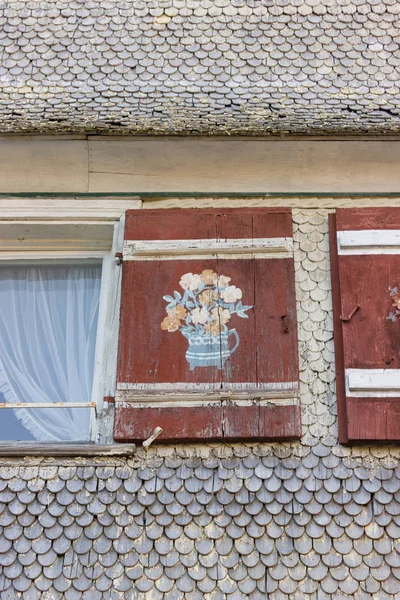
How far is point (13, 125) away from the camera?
6.70m

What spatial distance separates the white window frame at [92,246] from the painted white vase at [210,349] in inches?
17.9

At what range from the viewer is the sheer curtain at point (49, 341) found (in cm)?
629

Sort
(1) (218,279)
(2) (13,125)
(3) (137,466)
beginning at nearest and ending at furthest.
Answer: (3) (137,466), (1) (218,279), (2) (13,125)

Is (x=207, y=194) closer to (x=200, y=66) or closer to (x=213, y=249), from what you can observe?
(x=213, y=249)

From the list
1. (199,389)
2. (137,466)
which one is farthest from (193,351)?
(137,466)

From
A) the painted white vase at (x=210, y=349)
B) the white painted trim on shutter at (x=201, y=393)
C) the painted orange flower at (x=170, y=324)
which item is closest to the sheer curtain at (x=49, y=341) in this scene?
the white painted trim on shutter at (x=201, y=393)

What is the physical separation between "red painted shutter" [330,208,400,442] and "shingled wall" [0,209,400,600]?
15 cm

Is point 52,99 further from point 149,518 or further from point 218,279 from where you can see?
point 149,518

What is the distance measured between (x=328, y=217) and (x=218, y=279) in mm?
785

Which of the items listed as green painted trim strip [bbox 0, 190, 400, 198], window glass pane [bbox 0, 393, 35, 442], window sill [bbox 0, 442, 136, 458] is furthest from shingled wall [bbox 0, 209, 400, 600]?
green painted trim strip [bbox 0, 190, 400, 198]

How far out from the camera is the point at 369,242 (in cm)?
624

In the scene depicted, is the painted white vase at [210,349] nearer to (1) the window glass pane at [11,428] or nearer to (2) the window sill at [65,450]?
(2) the window sill at [65,450]

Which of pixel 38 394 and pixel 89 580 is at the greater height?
pixel 38 394

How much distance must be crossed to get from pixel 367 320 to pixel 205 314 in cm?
88
